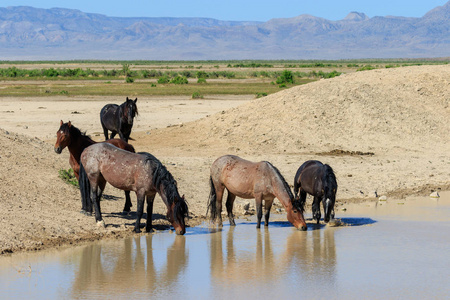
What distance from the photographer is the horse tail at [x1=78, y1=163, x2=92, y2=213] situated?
1291 cm

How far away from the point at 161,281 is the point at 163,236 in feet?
9.20

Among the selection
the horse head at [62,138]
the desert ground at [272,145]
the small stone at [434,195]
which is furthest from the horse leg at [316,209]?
the small stone at [434,195]

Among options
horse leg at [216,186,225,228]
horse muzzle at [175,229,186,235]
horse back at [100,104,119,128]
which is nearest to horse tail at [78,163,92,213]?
horse muzzle at [175,229,186,235]

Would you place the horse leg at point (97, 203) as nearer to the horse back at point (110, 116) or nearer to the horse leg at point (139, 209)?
the horse leg at point (139, 209)

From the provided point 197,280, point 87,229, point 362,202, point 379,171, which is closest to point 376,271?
point 197,280

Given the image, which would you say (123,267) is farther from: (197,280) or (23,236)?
(23,236)

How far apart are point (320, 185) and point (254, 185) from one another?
1.54 m

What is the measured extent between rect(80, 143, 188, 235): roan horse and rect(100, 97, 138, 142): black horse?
21.8ft

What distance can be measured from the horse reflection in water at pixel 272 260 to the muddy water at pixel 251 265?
0.01 meters

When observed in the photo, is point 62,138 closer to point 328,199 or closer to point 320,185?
point 320,185

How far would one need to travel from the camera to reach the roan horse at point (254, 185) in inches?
496

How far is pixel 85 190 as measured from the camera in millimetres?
13086

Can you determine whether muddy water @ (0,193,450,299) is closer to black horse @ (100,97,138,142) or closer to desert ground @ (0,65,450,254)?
desert ground @ (0,65,450,254)

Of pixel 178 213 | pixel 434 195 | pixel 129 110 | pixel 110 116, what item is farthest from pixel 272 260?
pixel 110 116
